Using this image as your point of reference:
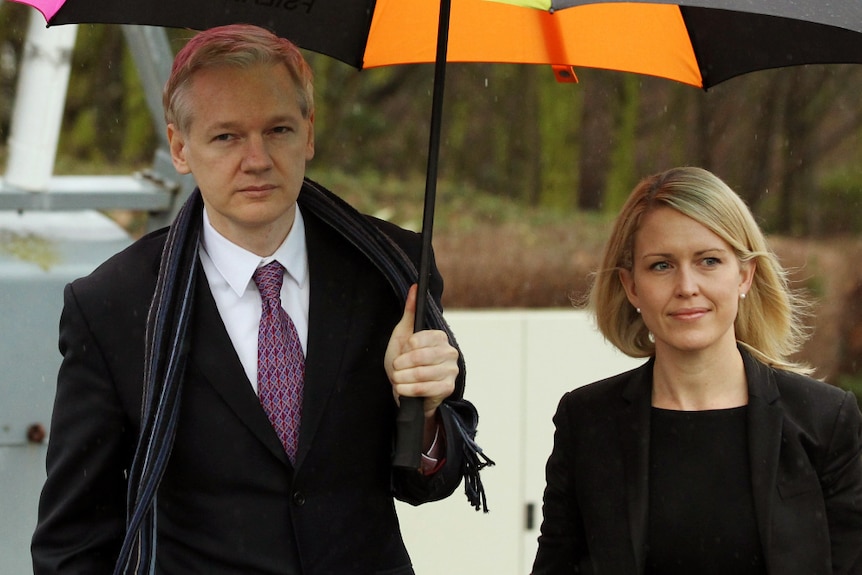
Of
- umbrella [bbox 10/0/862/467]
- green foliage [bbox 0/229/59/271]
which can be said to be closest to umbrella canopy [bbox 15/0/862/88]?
umbrella [bbox 10/0/862/467]

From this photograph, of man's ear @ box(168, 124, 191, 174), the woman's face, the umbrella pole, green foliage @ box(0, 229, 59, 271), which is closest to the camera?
the umbrella pole

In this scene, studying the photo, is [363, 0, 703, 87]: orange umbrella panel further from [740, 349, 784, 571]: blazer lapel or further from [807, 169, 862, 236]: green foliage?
[807, 169, 862, 236]: green foliage

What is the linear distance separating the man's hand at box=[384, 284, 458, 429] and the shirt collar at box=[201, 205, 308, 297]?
299 mm

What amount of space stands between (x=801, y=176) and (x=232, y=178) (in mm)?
10274

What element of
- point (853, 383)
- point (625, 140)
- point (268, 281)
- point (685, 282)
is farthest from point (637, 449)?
point (625, 140)

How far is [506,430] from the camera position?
6172 millimetres

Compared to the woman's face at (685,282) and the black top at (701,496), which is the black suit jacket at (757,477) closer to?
the black top at (701,496)

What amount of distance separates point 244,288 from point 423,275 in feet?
1.25

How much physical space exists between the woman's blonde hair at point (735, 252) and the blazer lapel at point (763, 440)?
113mm

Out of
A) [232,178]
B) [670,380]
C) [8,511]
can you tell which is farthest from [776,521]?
[8,511]

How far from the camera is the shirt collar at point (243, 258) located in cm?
289

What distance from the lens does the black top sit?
306 cm

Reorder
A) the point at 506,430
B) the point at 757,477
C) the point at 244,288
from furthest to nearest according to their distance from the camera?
the point at 506,430 < the point at 757,477 < the point at 244,288

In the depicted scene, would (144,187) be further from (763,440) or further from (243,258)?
(763,440)
